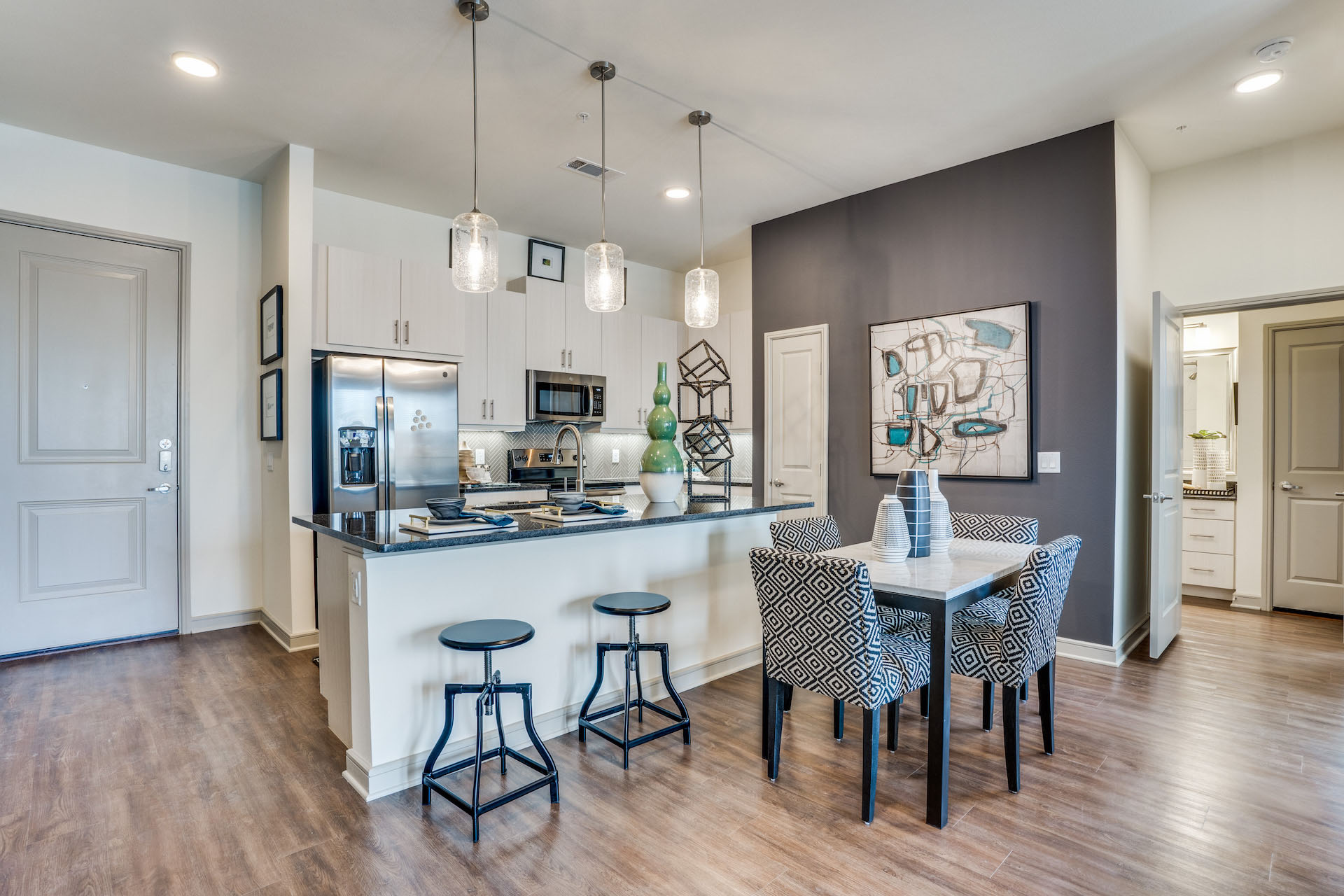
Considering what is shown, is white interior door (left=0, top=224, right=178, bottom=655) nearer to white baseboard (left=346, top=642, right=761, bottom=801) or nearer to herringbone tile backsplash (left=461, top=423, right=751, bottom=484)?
herringbone tile backsplash (left=461, top=423, right=751, bottom=484)

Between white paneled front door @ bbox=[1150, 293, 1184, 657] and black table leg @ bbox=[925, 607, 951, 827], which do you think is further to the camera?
white paneled front door @ bbox=[1150, 293, 1184, 657]

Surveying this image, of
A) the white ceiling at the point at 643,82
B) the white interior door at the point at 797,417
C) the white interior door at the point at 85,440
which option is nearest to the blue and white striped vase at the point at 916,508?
the white ceiling at the point at 643,82

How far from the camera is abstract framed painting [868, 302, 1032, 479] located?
12.8 feet

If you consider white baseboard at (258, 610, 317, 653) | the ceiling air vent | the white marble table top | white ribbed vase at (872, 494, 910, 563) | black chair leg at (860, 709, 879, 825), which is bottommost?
white baseboard at (258, 610, 317, 653)

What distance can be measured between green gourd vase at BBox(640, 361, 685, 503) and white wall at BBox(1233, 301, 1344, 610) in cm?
433

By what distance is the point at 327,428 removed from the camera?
3.89 meters

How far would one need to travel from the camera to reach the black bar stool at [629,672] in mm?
2477

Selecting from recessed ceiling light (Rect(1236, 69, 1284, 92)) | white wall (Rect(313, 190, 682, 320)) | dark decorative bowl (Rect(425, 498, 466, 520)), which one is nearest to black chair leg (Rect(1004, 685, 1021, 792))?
dark decorative bowl (Rect(425, 498, 466, 520))

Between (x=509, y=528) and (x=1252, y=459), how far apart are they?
5230 mm

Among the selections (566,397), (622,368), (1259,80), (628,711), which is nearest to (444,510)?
(628,711)

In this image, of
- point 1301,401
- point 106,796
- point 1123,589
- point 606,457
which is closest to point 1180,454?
point 1123,589

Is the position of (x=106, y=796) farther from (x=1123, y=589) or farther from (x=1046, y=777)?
(x=1123, y=589)

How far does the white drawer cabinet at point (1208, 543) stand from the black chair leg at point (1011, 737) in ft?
12.1

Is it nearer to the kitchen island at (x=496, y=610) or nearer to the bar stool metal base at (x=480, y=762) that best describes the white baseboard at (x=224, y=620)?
the kitchen island at (x=496, y=610)
